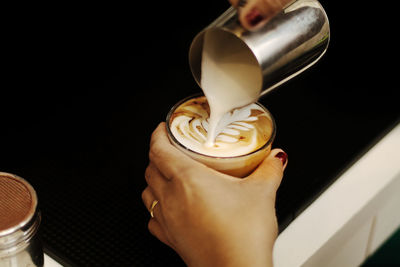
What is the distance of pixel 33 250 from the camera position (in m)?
0.71

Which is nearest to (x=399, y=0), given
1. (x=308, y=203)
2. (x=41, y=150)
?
(x=308, y=203)

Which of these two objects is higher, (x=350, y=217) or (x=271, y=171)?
(x=271, y=171)

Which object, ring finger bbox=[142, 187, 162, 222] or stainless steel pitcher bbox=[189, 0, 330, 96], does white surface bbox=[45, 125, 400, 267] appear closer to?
ring finger bbox=[142, 187, 162, 222]

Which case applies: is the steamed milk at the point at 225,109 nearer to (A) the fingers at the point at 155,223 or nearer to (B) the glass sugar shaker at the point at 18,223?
(A) the fingers at the point at 155,223

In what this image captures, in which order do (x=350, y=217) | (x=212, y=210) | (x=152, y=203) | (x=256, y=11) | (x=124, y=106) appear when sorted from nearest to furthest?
1. (x=256, y=11)
2. (x=212, y=210)
3. (x=152, y=203)
4. (x=350, y=217)
5. (x=124, y=106)

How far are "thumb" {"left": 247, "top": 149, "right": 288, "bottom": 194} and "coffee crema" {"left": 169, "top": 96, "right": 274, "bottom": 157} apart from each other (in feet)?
0.09

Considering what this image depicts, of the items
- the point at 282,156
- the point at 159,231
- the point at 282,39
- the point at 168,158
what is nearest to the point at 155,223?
the point at 159,231

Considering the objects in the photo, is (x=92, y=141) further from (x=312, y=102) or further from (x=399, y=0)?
(x=399, y=0)

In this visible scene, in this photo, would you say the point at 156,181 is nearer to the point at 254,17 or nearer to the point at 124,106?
the point at 254,17

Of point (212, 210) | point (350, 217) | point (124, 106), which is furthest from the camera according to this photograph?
point (124, 106)

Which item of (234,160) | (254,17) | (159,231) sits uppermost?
(254,17)

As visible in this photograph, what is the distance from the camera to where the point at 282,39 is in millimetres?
699

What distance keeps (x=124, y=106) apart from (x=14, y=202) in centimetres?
63

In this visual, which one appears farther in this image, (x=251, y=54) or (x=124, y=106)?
(x=124, y=106)
